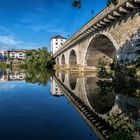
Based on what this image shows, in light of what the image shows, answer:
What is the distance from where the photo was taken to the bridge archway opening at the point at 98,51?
35.9 m

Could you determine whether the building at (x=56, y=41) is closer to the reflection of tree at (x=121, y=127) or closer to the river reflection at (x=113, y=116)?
the river reflection at (x=113, y=116)

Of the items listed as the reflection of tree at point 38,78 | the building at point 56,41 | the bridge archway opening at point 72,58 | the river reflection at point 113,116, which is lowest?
the river reflection at point 113,116

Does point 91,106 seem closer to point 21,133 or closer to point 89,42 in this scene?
point 21,133

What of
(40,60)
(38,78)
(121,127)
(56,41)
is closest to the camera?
(121,127)

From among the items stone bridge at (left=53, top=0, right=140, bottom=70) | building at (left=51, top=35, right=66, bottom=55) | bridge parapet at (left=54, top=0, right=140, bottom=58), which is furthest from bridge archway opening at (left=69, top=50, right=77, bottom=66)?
building at (left=51, top=35, right=66, bottom=55)

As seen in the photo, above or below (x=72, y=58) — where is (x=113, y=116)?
below

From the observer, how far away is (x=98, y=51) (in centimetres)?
4047

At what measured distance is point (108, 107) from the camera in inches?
527

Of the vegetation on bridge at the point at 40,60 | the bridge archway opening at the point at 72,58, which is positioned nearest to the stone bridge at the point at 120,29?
the bridge archway opening at the point at 72,58

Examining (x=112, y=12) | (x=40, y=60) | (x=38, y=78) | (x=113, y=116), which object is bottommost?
(x=113, y=116)

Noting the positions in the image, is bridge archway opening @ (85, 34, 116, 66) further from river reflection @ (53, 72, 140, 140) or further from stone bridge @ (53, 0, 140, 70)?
river reflection @ (53, 72, 140, 140)

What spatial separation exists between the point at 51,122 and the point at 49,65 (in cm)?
7665

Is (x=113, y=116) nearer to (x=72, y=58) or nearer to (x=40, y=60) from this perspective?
(x=72, y=58)

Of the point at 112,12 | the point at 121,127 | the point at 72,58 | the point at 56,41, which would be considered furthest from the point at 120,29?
the point at 56,41
